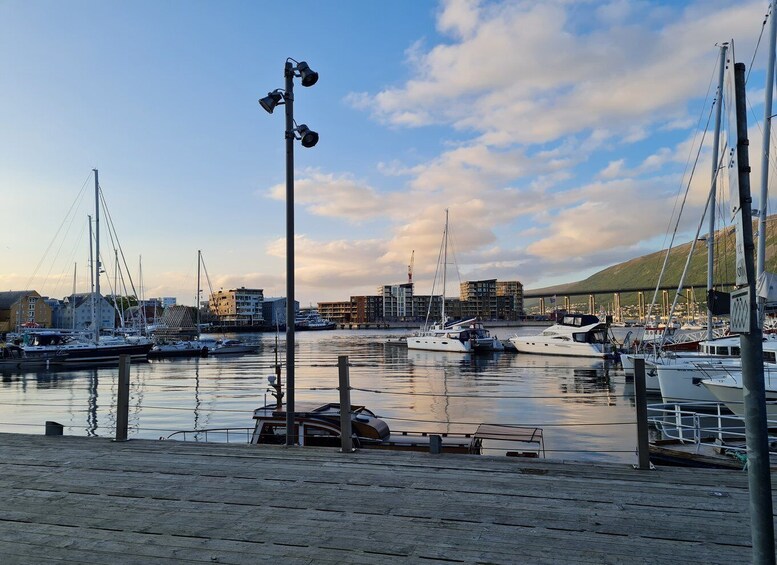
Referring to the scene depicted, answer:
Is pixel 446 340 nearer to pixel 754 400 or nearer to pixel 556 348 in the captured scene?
pixel 556 348

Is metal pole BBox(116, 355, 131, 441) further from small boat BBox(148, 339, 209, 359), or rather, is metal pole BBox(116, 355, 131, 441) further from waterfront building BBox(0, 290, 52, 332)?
waterfront building BBox(0, 290, 52, 332)

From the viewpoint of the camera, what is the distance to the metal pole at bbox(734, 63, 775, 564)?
9.07ft

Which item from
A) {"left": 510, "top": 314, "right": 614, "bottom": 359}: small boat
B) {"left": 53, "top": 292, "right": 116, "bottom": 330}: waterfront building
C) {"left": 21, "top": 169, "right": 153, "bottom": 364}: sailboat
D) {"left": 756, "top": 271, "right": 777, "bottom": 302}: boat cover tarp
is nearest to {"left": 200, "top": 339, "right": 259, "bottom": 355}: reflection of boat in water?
{"left": 21, "top": 169, "right": 153, "bottom": 364}: sailboat

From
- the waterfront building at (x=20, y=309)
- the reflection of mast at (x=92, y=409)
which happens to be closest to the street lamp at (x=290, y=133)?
the reflection of mast at (x=92, y=409)

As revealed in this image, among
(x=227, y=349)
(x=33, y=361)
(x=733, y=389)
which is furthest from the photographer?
(x=227, y=349)

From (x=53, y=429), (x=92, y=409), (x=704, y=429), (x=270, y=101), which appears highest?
(x=270, y=101)

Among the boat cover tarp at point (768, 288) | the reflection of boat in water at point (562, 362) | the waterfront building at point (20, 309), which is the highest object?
the waterfront building at point (20, 309)

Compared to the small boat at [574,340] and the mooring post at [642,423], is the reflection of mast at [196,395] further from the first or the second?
the small boat at [574,340]

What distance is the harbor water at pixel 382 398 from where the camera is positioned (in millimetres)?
20766

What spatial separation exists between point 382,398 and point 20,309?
4949 inches

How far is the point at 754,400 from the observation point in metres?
2.85

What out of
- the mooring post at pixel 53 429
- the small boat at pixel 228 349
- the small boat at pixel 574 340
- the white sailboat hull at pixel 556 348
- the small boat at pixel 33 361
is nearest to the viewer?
the mooring post at pixel 53 429

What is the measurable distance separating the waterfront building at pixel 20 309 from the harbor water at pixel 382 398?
295 ft

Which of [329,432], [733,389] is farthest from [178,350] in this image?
[733,389]
